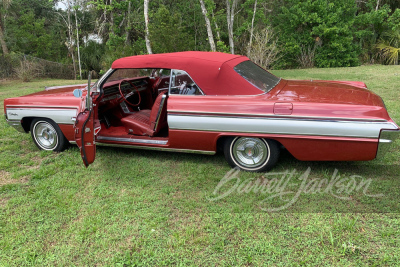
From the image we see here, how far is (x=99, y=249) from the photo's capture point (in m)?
2.53

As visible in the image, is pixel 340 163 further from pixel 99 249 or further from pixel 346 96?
pixel 99 249

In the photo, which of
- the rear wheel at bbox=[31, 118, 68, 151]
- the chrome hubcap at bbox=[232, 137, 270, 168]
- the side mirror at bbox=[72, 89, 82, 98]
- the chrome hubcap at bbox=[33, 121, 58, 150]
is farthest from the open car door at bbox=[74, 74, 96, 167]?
the chrome hubcap at bbox=[232, 137, 270, 168]

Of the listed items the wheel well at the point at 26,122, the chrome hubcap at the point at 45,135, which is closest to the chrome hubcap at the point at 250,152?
the chrome hubcap at the point at 45,135

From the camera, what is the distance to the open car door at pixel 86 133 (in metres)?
3.49

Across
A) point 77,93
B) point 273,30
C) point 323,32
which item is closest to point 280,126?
point 77,93

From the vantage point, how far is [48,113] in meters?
4.33

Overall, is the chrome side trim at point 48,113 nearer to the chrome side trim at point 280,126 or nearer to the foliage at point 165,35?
the chrome side trim at point 280,126

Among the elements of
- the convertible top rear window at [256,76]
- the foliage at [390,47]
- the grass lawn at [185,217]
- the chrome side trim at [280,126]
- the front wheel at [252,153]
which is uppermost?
the foliage at [390,47]

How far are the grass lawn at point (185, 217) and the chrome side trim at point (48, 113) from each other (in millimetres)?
625

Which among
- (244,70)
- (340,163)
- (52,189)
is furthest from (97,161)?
(340,163)

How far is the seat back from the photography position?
12.9 ft

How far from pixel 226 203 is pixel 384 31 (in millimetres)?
18787

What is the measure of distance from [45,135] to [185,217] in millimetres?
2918

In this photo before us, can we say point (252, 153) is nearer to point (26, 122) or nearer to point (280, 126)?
point (280, 126)
